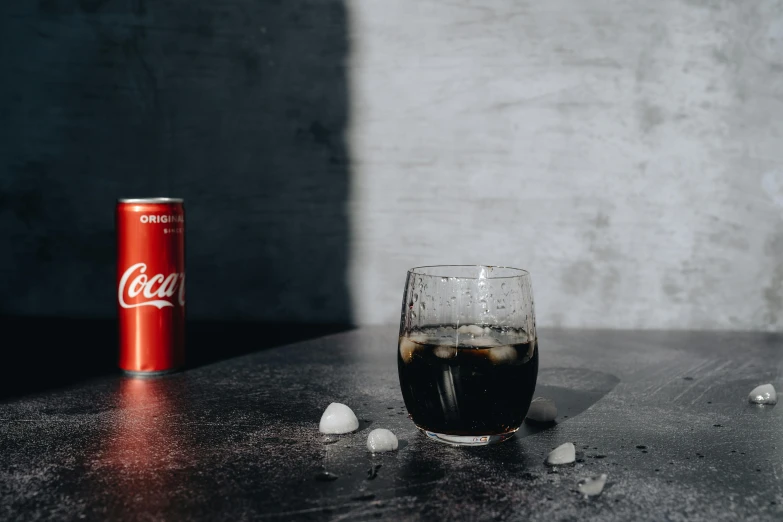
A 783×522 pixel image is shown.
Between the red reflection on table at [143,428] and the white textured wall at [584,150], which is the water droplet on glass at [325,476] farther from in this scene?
the white textured wall at [584,150]

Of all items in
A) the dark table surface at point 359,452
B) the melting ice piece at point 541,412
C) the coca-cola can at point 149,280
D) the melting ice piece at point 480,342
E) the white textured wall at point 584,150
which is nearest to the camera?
the dark table surface at point 359,452

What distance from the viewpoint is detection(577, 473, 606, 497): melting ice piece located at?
0.62 m

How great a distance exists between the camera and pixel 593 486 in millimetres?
619

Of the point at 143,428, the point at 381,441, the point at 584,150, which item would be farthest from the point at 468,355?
the point at 584,150

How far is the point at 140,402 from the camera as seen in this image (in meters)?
0.90

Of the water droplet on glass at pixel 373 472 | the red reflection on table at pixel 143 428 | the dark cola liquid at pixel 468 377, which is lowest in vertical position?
the red reflection on table at pixel 143 428

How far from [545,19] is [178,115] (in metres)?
0.77

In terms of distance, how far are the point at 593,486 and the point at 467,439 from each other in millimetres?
143

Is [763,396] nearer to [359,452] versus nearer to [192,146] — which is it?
[359,452]

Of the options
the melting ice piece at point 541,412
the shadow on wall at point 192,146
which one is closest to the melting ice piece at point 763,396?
the melting ice piece at point 541,412

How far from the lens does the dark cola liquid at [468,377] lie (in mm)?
689

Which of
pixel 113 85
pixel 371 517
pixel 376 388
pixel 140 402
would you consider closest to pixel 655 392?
pixel 376 388

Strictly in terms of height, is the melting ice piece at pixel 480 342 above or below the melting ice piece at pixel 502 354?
above

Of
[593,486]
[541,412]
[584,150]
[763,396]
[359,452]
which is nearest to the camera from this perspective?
[593,486]
